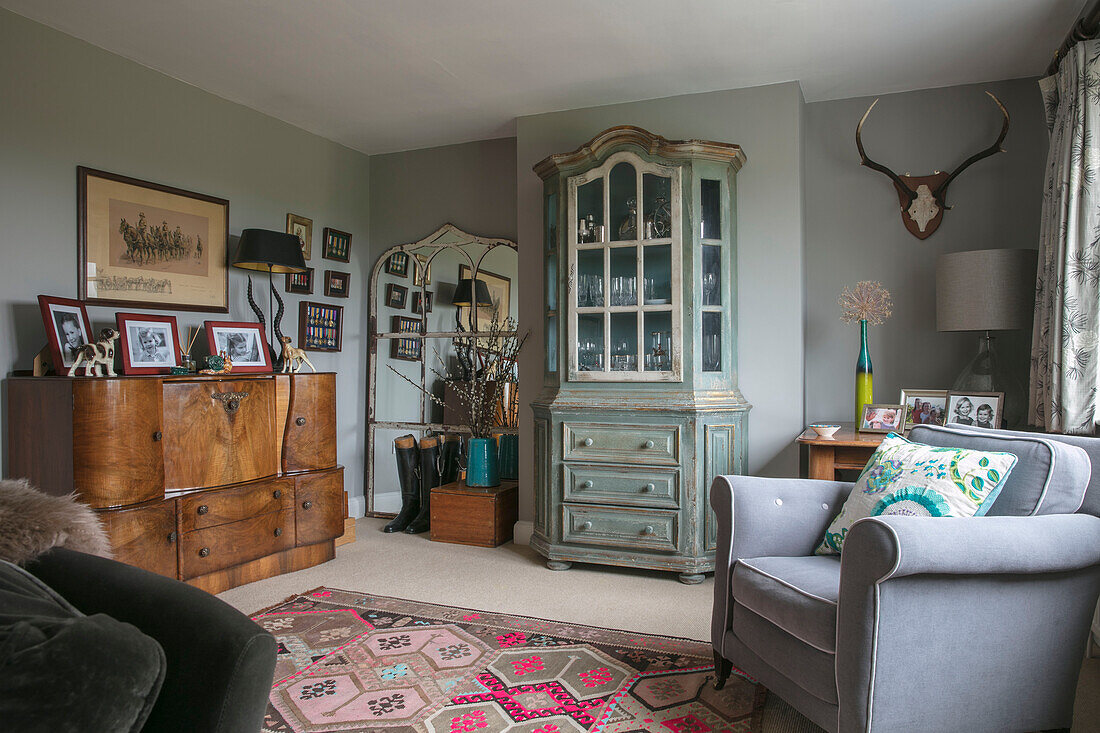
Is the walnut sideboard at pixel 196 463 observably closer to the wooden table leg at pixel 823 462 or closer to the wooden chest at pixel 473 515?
the wooden chest at pixel 473 515

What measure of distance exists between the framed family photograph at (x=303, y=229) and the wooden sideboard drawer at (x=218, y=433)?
1.17 metres

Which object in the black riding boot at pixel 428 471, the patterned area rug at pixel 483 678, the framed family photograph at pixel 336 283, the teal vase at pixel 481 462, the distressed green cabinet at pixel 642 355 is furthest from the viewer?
the framed family photograph at pixel 336 283

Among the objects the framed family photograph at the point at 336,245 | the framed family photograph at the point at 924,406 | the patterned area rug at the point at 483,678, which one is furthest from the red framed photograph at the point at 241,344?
the framed family photograph at the point at 924,406

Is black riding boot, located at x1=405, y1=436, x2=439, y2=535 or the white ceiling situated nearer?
the white ceiling

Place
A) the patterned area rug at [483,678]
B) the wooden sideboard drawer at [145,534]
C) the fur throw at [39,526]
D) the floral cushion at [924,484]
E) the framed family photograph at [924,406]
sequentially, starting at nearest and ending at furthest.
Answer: the fur throw at [39,526], the floral cushion at [924,484], the patterned area rug at [483,678], the wooden sideboard drawer at [145,534], the framed family photograph at [924,406]

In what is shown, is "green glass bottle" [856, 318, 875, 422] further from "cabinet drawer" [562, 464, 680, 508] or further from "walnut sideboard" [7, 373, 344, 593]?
"walnut sideboard" [7, 373, 344, 593]

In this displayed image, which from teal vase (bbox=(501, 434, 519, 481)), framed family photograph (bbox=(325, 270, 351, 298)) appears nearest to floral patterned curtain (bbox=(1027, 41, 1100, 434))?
teal vase (bbox=(501, 434, 519, 481))

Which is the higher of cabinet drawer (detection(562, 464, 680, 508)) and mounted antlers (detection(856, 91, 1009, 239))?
mounted antlers (detection(856, 91, 1009, 239))

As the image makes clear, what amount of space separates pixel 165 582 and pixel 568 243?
8.92ft

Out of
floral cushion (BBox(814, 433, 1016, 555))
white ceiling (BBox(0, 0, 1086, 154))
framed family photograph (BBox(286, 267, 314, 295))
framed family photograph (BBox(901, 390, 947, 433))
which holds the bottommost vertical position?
floral cushion (BBox(814, 433, 1016, 555))

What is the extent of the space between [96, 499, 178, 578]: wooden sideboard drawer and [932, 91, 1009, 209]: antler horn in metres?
3.94

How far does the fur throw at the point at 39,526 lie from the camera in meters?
1.11

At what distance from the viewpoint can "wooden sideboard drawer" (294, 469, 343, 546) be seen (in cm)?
359

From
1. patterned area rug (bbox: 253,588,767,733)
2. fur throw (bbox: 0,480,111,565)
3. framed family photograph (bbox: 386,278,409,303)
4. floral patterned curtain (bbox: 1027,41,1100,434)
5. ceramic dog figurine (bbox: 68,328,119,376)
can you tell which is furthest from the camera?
framed family photograph (bbox: 386,278,409,303)
